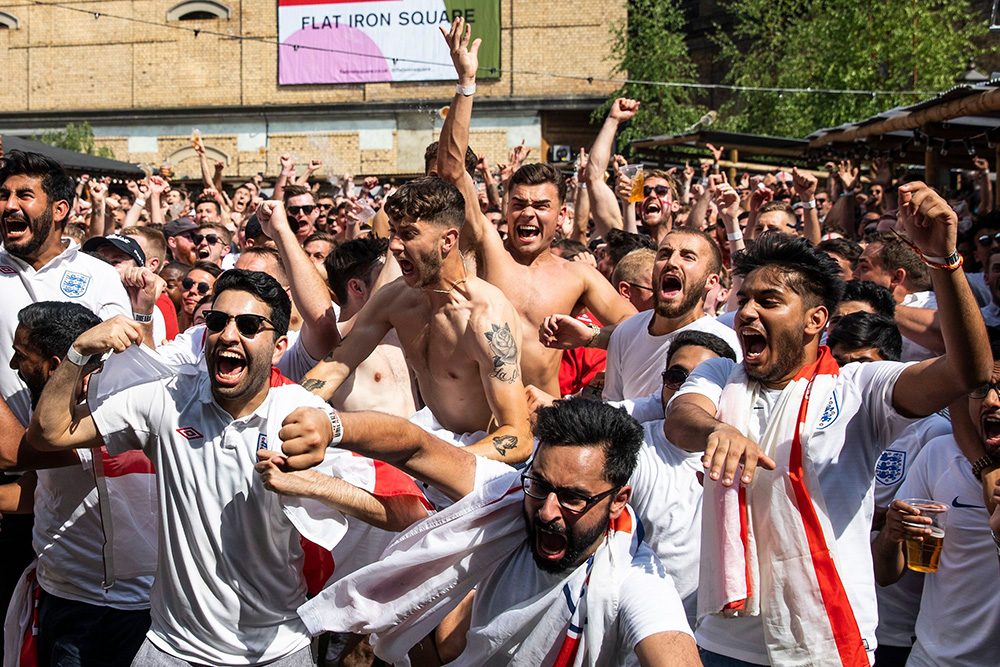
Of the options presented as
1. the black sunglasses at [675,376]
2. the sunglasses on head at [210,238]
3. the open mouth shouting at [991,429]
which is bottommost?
the open mouth shouting at [991,429]

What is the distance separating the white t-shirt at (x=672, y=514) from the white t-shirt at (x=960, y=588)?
860mm

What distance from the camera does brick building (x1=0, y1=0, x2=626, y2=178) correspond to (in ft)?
99.1

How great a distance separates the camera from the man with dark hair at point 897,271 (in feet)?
19.6

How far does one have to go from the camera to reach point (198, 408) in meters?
3.36

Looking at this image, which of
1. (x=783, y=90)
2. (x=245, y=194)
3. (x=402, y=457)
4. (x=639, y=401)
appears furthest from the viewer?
(x=783, y=90)

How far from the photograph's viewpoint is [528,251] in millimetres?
5602

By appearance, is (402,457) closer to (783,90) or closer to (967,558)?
(967,558)

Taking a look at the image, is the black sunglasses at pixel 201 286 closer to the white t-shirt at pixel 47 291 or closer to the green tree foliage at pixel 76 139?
the white t-shirt at pixel 47 291

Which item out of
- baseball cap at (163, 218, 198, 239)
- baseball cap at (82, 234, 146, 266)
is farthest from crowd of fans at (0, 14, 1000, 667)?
baseball cap at (163, 218, 198, 239)

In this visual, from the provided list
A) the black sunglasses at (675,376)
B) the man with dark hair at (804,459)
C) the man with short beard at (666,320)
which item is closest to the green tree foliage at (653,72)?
the man with short beard at (666,320)

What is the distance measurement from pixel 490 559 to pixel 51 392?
158 cm

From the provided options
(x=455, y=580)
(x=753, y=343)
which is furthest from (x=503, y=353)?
(x=455, y=580)

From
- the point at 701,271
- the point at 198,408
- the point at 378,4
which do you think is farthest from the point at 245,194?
the point at 378,4

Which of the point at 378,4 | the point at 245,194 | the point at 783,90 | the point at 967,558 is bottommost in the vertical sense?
the point at 967,558
